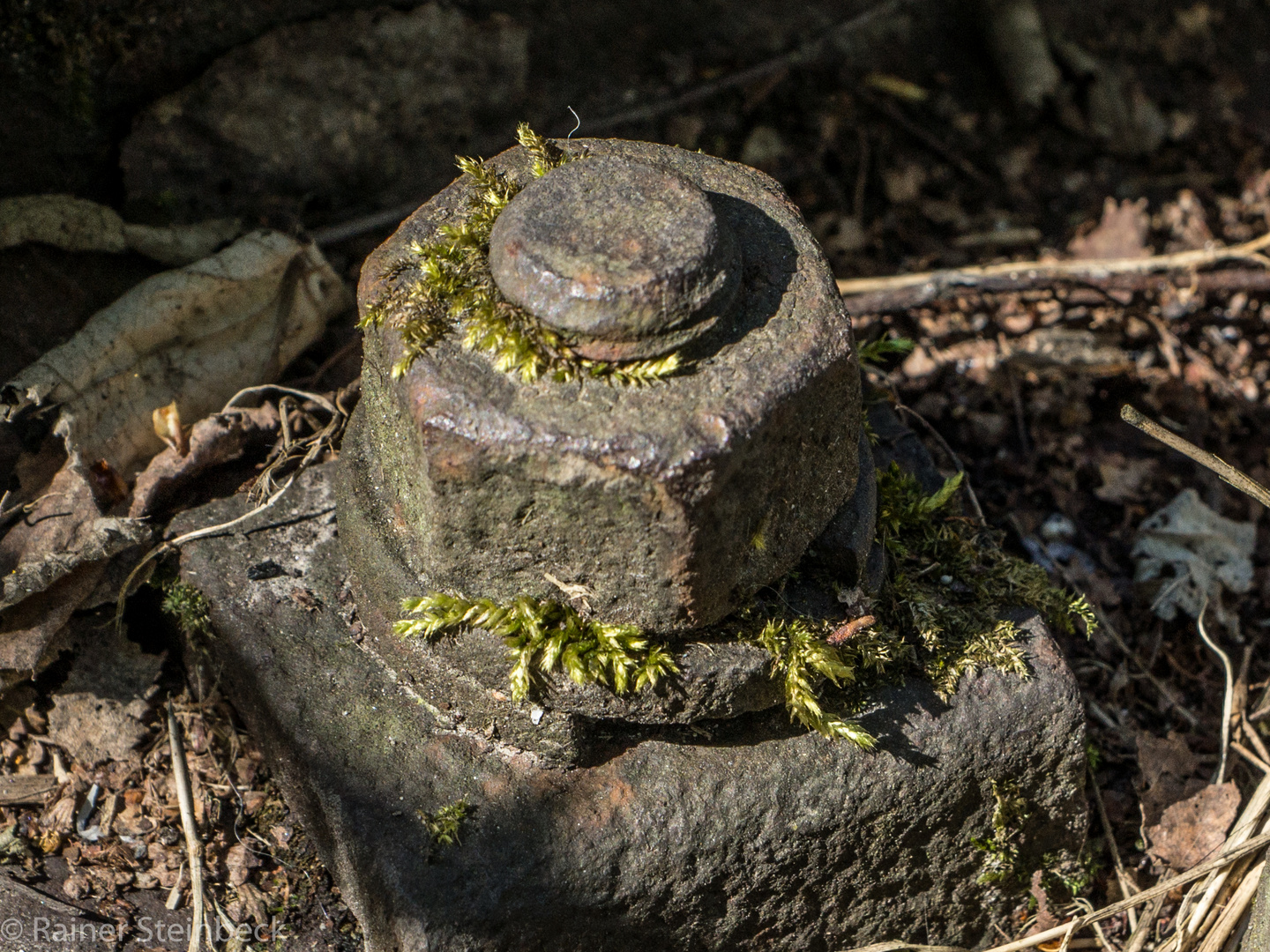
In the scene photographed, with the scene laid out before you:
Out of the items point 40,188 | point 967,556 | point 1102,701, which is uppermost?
point 40,188

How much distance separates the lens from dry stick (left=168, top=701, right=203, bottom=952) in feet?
9.68

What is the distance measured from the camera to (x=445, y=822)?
2727 mm

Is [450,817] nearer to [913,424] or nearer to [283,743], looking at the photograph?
[283,743]

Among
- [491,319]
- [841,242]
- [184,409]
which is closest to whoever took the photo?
[491,319]

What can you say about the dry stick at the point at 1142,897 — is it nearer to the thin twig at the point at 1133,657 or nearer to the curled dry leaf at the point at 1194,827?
the curled dry leaf at the point at 1194,827

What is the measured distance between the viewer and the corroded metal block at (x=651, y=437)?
7.42 feet

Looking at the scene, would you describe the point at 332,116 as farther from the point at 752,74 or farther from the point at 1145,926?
the point at 1145,926

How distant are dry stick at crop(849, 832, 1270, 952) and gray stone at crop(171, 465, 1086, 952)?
17cm

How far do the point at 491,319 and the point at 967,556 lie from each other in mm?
1630

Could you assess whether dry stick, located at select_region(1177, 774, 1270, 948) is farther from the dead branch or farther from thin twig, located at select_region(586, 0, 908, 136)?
thin twig, located at select_region(586, 0, 908, 136)

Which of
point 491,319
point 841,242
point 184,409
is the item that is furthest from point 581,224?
point 841,242

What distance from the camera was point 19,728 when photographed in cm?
327

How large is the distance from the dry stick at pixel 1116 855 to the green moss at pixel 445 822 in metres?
1.88

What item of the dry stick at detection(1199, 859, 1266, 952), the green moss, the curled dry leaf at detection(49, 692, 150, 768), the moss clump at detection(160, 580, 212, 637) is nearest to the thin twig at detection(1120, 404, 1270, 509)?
the dry stick at detection(1199, 859, 1266, 952)
